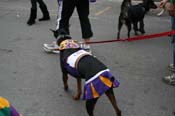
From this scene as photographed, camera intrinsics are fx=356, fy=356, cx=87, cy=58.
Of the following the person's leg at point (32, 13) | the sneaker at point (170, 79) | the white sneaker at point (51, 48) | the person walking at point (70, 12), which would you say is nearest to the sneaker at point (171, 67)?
the sneaker at point (170, 79)

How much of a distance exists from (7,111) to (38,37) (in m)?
5.57

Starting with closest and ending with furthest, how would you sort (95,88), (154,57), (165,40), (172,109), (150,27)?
(95,88) → (172,109) → (154,57) → (165,40) → (150,27)

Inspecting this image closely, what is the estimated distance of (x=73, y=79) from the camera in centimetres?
502

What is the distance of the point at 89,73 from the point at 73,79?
4.87 ft

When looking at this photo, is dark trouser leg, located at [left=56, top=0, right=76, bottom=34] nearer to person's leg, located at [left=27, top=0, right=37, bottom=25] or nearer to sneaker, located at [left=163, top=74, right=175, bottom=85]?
sneaker, located at [left=163, top=74, right=175, bottom=85]

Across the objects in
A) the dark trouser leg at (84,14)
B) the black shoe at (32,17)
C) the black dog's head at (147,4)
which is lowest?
the black shoe at (32,17)

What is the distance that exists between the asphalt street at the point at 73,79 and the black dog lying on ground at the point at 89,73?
1.40 feet

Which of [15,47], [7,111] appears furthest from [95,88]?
[15,47]

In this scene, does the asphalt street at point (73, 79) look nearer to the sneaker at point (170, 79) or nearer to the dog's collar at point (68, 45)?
the sneaker at point (170, 79)

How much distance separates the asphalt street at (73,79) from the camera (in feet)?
13.9

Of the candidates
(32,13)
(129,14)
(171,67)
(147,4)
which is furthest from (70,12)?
(32,13)

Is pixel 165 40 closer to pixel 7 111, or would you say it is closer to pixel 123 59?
pixel 123 59

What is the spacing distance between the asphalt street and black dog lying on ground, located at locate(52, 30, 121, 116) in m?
0.43

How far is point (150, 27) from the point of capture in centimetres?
819
